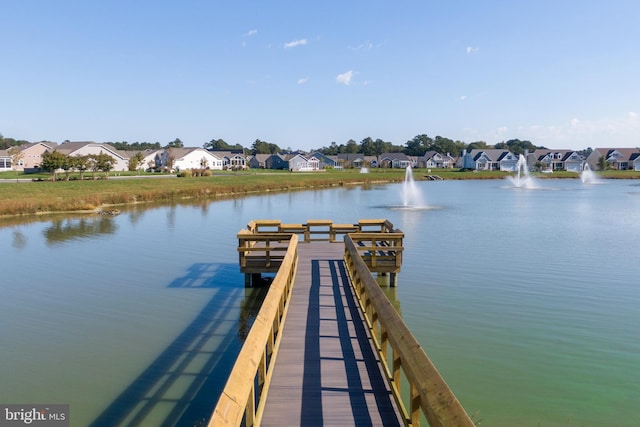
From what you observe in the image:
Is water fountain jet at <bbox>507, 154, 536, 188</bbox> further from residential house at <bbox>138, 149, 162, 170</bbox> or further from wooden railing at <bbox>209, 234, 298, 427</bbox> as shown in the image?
wooden railing at <bbox>209, 234, 298, 427</bbox>

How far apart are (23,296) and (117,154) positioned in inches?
3627

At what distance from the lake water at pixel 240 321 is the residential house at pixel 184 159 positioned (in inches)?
3539

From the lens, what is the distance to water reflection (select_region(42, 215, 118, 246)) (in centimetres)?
2902

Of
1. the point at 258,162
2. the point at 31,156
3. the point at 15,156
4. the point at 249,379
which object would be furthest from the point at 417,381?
the point at 258,162

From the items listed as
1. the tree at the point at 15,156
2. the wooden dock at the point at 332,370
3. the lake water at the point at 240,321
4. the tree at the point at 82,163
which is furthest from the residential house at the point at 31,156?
the wooden dock at the point at 332,370

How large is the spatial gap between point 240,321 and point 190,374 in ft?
12.1

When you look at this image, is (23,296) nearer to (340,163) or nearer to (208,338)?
(208,338)

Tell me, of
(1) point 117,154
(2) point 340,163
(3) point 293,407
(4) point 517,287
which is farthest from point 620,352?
(2) point 340,163

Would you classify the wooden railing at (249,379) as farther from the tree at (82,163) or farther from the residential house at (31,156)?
the residential house at (31,156)

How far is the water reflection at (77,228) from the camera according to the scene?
29016 millimetres

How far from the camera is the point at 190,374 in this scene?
402 inches

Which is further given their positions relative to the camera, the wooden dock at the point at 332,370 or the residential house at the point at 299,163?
the residential house at the point at 299,163

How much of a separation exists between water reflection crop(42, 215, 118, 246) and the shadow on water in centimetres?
1750

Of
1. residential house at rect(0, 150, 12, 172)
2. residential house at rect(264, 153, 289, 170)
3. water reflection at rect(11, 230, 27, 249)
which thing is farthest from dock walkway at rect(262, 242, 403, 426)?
residential house at rect(264, 153, 289, 170)
